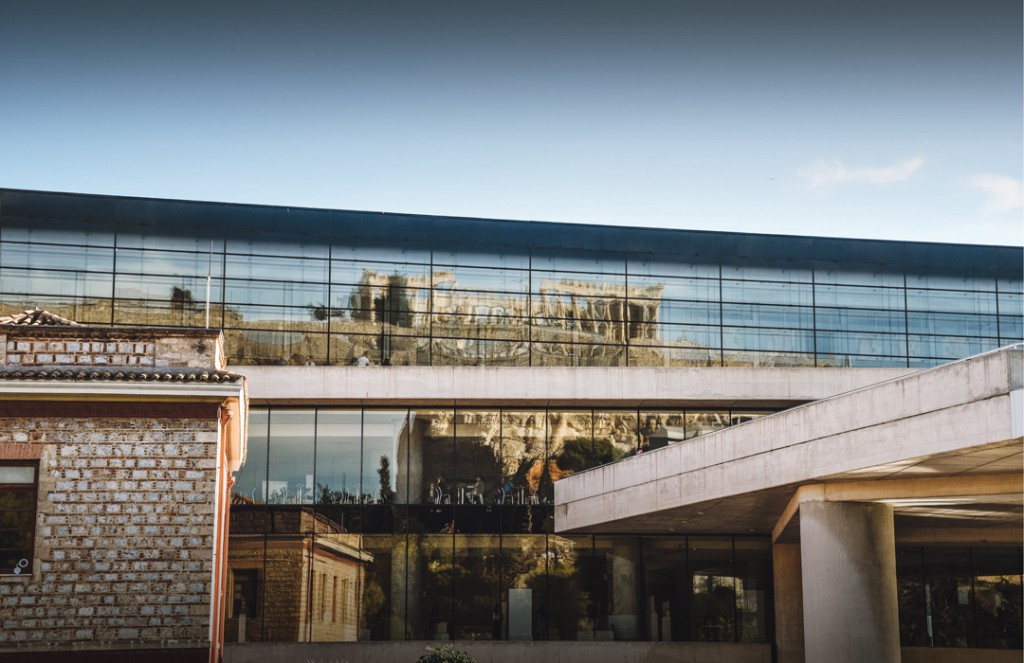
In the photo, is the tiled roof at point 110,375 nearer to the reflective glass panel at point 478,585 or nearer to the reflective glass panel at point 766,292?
the reflective glass panel at point 478,585

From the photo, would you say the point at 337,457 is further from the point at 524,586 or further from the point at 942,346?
the point at 942,346

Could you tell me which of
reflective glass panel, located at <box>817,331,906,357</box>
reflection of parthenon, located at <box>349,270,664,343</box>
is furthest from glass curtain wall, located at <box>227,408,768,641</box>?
reflective glass panel, located at <box>817,331,906,357</box>

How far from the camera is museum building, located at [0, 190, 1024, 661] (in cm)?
3953

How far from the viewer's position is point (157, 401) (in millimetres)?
22406

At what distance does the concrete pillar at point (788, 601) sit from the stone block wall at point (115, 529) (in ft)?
72.8

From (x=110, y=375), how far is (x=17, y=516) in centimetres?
301

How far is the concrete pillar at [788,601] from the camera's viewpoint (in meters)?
38.9

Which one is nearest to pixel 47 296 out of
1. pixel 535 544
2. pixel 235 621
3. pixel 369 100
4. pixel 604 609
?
A: pixel 235 621

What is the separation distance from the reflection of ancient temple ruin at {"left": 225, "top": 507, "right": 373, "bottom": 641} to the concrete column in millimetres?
17054

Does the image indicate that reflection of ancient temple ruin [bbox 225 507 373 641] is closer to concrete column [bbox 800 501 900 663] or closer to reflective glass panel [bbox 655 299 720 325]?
reflective glass panel [bbox 655 299 720 325]

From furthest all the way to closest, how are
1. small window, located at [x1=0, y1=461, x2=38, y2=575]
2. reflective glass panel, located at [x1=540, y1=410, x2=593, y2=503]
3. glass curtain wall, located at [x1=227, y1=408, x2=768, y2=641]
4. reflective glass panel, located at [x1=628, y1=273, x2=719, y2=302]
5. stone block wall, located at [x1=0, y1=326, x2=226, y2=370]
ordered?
reflective glass panel, located at [x1=628, y1=273, x2=719, y2=302] → reflective glass panel, located at [x1=540, y1=410, x2=593, y2=503] → glass curtain wall, located at [x1=227, y1=408, x2=768, y2=641] → stone block wall, located at [x1=0, y1=326, x2=226, y2=370] → small window, located at [x1=0, y1=461, x2=38, y2=575]

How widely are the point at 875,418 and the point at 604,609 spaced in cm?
1895

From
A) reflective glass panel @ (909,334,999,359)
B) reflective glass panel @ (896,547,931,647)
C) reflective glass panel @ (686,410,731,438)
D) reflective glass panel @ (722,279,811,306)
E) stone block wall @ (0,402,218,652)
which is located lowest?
reflective glass panel @ (896,547,931,647)

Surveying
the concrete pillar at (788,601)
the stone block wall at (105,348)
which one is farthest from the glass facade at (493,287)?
the stone block wall at (105,348)
